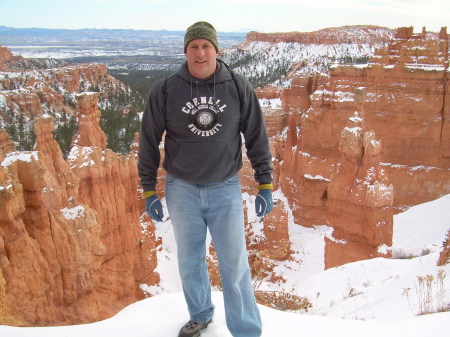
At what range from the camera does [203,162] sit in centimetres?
315

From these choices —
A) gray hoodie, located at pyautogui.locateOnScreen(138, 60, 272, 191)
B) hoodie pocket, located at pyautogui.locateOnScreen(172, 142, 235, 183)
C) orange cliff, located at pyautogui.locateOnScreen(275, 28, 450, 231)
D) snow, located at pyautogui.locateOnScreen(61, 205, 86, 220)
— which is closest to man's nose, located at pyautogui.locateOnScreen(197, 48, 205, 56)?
gray hoodie, located at pyautogui.locateOnScreen(138, 60, 272, 191)

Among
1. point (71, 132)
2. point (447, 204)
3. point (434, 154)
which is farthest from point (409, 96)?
point (71, 132)

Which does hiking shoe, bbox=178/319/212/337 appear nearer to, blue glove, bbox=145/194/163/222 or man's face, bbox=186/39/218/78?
blue glove, bbox=145/194/163/222

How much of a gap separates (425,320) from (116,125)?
3746 cm

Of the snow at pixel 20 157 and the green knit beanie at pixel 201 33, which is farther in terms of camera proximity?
the snow at pixel 20 157

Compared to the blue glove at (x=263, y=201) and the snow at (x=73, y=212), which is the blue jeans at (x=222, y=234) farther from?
the snow at (x=73, y=212)

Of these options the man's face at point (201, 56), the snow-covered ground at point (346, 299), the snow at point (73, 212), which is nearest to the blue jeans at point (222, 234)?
the snow-covered ground at point (346, 299)

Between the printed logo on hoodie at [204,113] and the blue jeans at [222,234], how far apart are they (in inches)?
17.7

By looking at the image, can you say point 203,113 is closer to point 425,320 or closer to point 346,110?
point 425,320

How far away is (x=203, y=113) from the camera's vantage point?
3049mm

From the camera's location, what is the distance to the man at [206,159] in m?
3.08

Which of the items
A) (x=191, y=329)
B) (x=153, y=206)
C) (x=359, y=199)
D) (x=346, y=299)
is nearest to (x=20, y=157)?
(x=153, y=206)

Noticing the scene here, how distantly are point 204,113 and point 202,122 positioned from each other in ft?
0.23

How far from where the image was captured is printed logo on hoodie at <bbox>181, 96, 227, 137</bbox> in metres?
3.06
